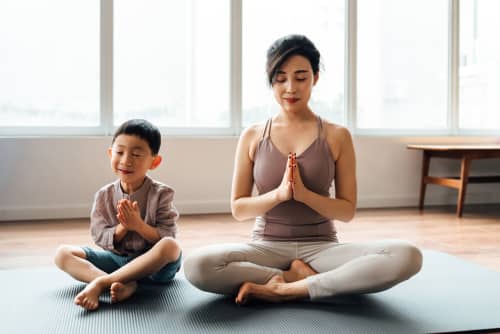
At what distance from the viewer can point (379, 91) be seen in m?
4.46

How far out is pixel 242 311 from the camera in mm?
1573

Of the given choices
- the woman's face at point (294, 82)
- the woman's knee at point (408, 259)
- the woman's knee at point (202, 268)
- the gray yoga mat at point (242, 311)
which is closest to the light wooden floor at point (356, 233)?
the gray yoga mat at point (242, 311)

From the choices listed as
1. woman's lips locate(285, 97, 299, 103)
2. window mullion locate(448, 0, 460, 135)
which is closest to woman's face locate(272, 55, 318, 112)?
woman's lips locate(285, 97, 299, 103)

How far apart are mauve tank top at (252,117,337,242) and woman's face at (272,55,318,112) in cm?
14

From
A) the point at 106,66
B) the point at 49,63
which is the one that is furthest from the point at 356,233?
the point at 49,63

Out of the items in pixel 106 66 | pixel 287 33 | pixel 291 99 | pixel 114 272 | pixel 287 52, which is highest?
pixel 287 33

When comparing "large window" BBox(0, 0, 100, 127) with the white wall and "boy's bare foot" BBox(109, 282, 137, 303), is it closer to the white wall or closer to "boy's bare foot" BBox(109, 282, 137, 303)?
the white wall

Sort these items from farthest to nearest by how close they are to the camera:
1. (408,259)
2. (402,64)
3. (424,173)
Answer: (402,64)
(424,173)
(408,259)

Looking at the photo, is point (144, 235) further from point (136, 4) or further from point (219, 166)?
point (136, 4)

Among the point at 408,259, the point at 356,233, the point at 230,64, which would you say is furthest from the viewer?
the point at 230,64

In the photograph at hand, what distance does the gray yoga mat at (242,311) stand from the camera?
144 centimetres

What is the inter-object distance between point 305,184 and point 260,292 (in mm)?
375

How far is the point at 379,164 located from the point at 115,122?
6.72 ft

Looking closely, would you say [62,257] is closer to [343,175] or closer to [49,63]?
[343,175]
